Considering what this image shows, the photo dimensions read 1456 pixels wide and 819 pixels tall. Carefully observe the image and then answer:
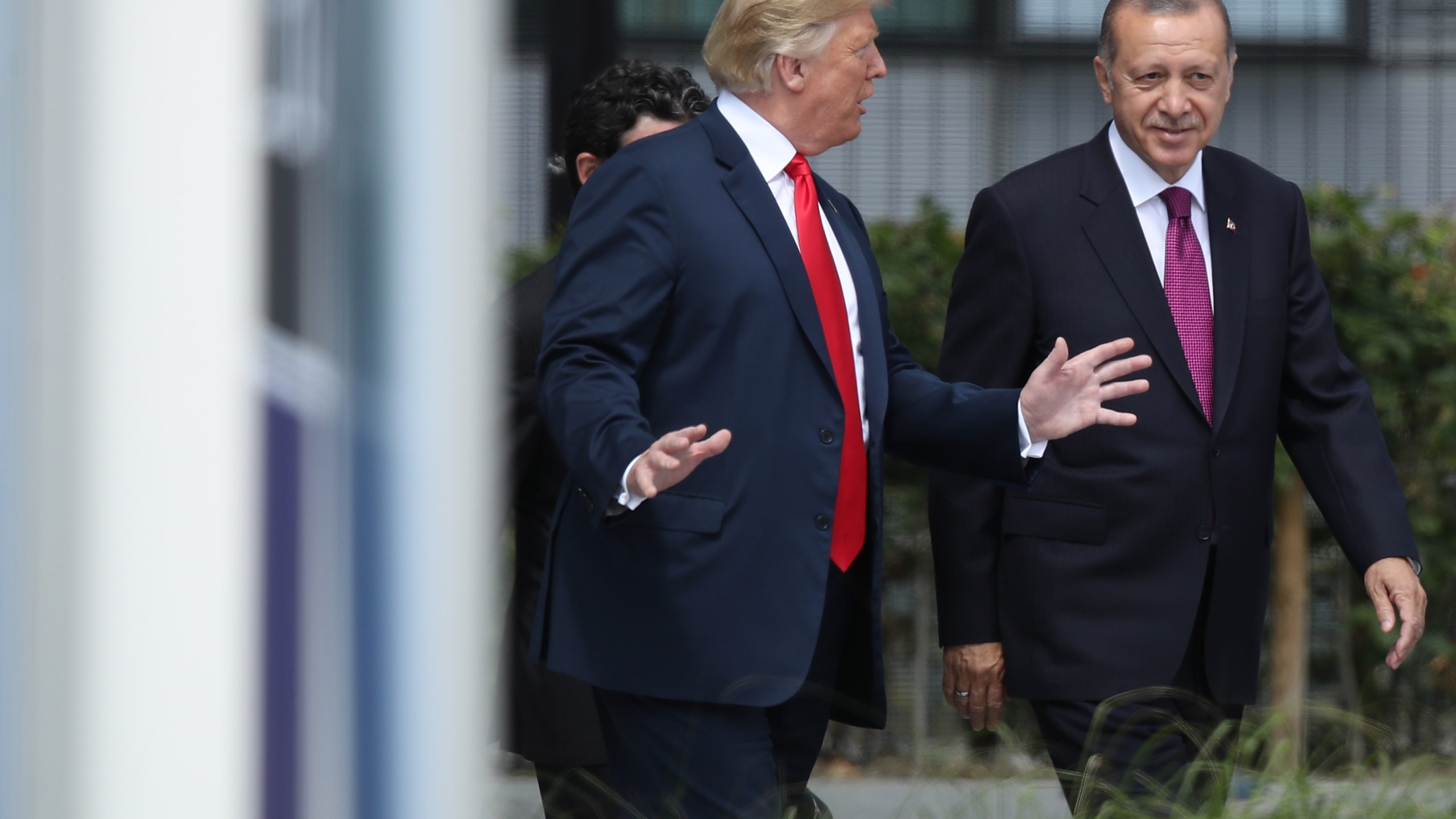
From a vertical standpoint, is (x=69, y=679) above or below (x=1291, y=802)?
above

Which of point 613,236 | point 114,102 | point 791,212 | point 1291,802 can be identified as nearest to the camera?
point 114,102

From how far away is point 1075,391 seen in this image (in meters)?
2.49

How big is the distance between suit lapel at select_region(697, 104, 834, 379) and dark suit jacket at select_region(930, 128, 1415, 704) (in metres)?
0.59

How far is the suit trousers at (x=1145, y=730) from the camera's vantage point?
2516 millimetres

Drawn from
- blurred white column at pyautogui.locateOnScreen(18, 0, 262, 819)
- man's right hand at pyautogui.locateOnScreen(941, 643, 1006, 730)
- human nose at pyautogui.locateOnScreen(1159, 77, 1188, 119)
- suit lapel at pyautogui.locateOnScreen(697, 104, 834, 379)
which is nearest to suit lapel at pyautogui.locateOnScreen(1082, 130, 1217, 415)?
human nose at pyautogui.locateOnScreen(1159, 77, 1188, 119)

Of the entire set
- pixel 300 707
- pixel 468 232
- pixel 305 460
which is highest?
pixel 468 232

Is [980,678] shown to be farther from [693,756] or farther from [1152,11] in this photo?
[1152,11]

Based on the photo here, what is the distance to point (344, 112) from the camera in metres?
0.78

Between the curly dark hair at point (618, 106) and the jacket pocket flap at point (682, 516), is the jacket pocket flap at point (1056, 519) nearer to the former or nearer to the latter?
the jacket pocket flap at point (682, 516)

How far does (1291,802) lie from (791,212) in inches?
42.8

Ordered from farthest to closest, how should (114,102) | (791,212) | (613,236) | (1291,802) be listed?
(791,212) < (613,236) < (1291,802) < (114,102)

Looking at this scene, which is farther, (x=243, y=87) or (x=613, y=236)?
(x=613, y=236)

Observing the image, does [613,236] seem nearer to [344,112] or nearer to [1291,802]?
[1291,802]

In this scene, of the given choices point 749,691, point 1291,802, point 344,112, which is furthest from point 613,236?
point 344,112
